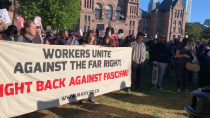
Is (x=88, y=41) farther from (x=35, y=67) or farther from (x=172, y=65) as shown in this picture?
(x=172, y=65)

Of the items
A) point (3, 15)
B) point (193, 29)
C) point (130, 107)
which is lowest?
point (130, 107)

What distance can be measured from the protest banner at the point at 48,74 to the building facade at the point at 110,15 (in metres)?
62.7

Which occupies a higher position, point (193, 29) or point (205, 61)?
point (193, 29)

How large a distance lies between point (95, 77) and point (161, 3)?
95906 mm

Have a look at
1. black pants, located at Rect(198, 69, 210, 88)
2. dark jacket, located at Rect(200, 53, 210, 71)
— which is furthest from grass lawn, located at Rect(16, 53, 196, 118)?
dark jacket, located at Rect(200, 53, 210, 71)

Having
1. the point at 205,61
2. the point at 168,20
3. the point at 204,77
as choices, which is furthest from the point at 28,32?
the point at 168,20

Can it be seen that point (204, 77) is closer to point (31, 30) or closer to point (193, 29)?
point (31, 30)

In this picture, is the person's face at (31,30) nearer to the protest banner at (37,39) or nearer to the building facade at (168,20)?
the protest banner at (37,39)

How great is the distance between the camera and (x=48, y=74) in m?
3.92

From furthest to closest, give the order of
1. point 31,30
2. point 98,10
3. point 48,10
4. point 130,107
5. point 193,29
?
point 193,29 < point 98,10 < point 48,10 < point 130,107 < point 31,30

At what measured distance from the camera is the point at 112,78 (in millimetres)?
5598

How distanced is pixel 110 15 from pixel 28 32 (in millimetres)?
72038

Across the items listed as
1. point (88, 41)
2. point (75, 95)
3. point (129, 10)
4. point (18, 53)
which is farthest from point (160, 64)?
point (129, 10)

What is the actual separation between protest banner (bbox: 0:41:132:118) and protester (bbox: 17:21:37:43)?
1.87 ft
